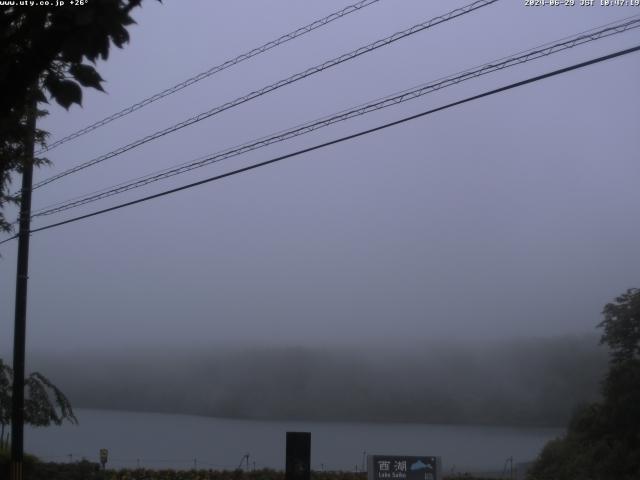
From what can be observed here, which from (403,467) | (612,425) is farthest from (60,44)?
(612,425)

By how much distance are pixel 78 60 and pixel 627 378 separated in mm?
20012

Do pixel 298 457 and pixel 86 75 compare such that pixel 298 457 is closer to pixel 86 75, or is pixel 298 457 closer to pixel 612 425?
pixel 86 75

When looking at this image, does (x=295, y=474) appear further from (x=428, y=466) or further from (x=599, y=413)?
(x=599, y=413)

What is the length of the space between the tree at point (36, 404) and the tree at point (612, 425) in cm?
1275

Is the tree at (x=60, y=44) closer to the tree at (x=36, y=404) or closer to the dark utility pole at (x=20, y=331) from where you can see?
the dark utility pole at (x=20, y=331)

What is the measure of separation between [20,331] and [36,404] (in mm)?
5803

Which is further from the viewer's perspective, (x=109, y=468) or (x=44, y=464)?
(x=109, y=468)

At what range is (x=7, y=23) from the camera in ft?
20.3

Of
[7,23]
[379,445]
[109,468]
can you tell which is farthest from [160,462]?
[7,23]

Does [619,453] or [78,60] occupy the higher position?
[78,60]

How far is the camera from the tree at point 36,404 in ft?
72.7

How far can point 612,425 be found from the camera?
74.5 ft

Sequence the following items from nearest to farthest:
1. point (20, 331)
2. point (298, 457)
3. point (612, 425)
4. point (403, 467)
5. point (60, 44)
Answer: point (60, 44) → point (298, 457) → point (403, 467) → point (20, 331) → point (612, 425)

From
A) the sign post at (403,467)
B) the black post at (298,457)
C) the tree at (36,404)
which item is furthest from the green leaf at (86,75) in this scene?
the tree at (36,404)
